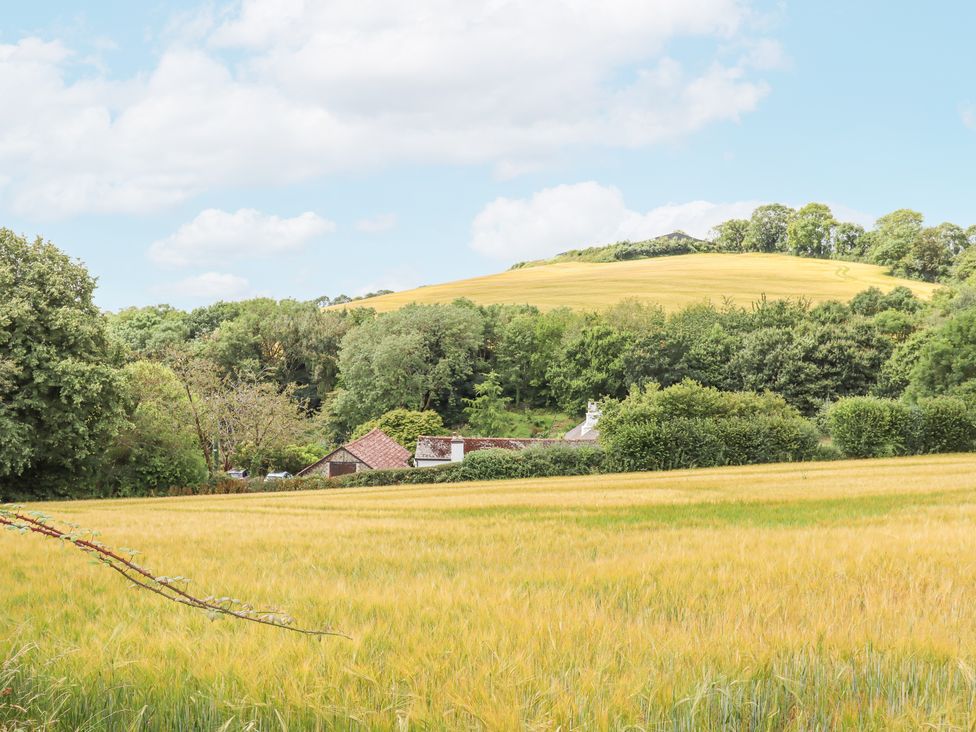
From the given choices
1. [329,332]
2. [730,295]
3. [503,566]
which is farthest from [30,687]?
[730,295]

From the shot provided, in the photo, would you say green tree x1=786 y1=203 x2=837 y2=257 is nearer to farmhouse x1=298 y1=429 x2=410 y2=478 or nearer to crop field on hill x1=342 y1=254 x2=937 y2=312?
crop field on hill x1=342 y1=254 x2=937 y2=312

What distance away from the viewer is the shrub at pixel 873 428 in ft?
145

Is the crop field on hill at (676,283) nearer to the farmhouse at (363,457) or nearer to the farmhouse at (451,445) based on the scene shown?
the farmhouse at (451,445)

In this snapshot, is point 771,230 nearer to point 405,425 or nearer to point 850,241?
point 850,241

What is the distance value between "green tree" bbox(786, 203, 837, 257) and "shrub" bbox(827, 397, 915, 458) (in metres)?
121

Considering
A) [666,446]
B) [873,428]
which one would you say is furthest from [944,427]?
[666,446]

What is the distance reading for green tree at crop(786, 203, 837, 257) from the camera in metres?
156

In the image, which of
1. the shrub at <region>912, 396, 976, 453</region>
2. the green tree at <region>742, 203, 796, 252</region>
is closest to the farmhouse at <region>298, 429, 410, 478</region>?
the shrub at <region>912, 396, 976, 453</region>

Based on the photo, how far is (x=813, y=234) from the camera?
511 feet

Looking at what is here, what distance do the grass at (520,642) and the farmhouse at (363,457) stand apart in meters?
57.2

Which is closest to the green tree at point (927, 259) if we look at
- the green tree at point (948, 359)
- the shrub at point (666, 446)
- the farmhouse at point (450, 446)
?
the green tree at point (948, 359)

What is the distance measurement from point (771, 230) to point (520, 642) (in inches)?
7029

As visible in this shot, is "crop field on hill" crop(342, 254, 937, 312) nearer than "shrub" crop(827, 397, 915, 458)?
No

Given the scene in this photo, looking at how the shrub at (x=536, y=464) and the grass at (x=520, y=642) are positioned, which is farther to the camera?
the shrub at (x=536, y=464)
